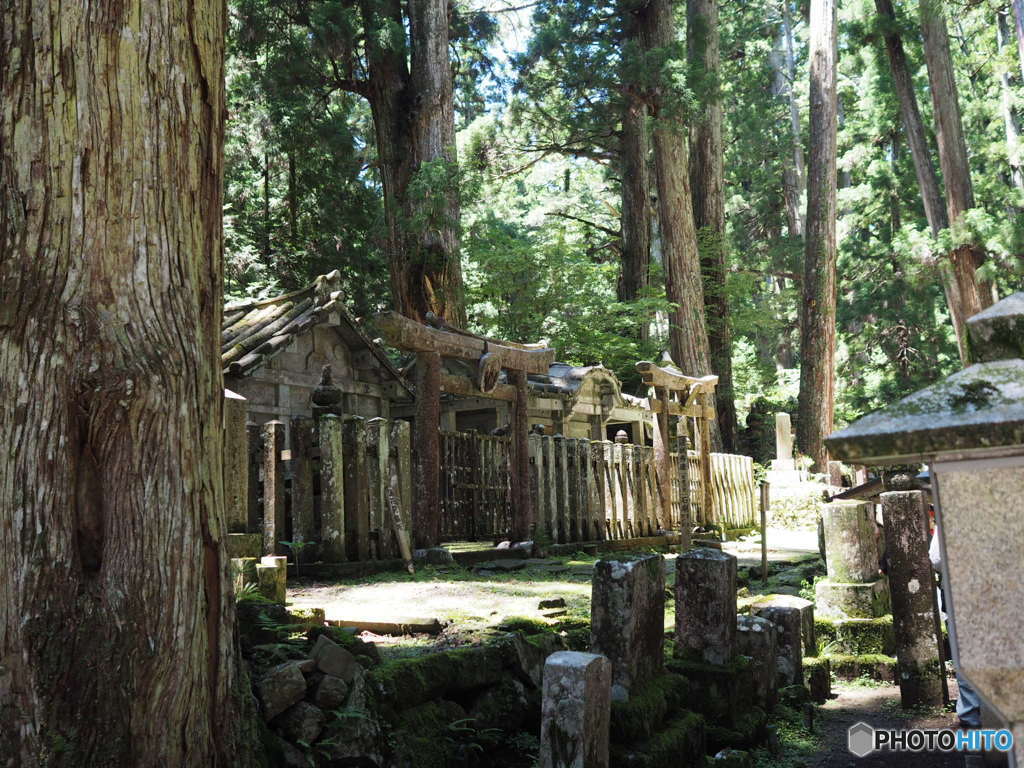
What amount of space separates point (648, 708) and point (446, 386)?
5.98 m

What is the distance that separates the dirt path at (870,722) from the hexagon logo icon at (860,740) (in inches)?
2.1

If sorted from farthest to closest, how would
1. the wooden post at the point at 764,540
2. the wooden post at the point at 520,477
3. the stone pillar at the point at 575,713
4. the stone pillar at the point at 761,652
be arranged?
the wooden post at the point at 520,477 < the wooden post at the point at 764,540 < the stone pillar at the point at 761,652 < the stone pillar at the point at 575,713

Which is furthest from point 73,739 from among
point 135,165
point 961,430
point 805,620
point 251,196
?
point 251,196

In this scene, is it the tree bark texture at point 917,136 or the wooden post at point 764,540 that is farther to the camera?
the tree bark texture at point 917,136

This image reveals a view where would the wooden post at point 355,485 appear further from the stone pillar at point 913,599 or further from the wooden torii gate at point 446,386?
the stone pillar at point 913,599

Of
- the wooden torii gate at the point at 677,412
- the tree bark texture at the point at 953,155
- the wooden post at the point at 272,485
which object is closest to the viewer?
the wooden post at the point at 272,485

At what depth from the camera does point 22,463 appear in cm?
297

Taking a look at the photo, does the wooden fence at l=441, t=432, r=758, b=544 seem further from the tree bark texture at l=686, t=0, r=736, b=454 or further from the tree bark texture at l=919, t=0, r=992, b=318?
the tree bark texture at l=919, t=0, r=992, b=318

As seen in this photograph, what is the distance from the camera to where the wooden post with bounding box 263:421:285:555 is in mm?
7668

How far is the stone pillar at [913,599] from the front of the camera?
621 cm

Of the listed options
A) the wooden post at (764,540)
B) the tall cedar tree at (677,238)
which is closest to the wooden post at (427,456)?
the wooden post at (764,540)

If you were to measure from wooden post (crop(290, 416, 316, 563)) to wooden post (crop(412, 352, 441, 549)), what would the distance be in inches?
48.9

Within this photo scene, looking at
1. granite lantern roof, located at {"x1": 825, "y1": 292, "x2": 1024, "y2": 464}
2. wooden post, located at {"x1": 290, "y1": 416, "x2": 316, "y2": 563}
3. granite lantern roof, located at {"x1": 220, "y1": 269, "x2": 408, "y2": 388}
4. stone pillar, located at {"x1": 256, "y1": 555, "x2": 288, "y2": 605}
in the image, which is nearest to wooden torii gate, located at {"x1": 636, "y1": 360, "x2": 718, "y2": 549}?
granite lantern roof, located at {"x1": 220, "y1": 269, "x2": 408, "y2": 388}

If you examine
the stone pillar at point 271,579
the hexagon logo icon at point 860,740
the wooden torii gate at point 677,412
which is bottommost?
the hexagon logo icon at point 860,740
